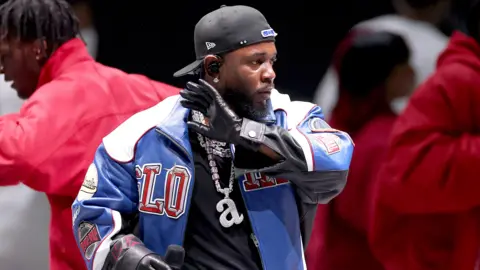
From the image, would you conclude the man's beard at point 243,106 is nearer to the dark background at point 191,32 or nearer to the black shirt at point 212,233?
the black shirt at point 212,233

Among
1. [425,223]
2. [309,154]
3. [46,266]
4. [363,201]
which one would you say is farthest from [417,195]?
[46,266]

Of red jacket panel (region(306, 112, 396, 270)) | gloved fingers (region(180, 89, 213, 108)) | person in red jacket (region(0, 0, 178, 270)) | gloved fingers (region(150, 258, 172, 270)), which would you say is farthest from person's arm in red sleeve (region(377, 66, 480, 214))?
gloved fingers (region(150, 258, 172, 270))

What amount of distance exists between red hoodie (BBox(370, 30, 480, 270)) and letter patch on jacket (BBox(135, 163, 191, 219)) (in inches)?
42.4

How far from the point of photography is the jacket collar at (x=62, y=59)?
2829mm

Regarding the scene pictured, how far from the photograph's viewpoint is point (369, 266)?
3.14 meters

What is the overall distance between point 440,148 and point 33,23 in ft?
3.79

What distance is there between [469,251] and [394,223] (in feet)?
0.76

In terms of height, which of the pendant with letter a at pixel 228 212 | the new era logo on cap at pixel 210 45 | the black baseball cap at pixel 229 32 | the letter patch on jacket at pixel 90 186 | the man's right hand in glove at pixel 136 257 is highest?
the black baseball cap at pixel 229 32

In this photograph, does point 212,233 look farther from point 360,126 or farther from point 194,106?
point 360,126

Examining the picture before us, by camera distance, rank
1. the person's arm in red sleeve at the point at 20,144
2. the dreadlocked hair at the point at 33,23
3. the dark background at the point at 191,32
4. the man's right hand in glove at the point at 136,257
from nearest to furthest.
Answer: the man's right hand in glove at the point at 136,257, the person's arm in red sleeve at the point at 20,144, the dreadlocked hair at the point at 33,23, the dark background at the point at 191,32

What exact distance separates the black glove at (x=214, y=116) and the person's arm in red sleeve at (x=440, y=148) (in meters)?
1.05

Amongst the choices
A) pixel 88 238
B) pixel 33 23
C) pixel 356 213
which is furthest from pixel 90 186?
pixel 356 213

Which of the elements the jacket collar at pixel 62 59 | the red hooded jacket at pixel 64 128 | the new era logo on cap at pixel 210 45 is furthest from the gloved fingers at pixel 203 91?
the jacket collar at pixel 62 59

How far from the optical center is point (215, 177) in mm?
1957
